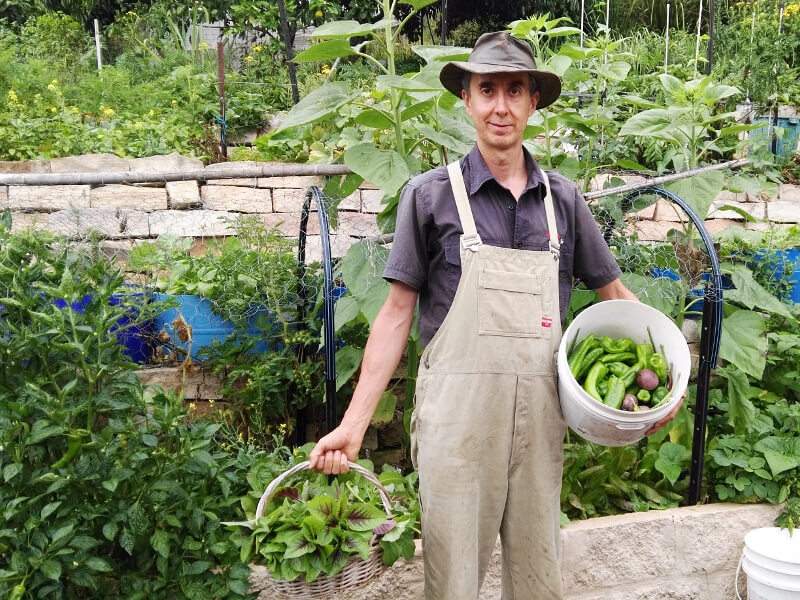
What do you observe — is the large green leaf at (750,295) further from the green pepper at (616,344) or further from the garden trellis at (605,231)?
the green pepper at (616,344)

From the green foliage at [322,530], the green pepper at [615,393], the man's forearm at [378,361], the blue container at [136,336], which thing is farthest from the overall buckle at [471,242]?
the blue container at [136,336]

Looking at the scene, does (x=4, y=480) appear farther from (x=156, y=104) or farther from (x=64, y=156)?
(x=156, y=104)

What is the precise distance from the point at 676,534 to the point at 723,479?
14.3 inches

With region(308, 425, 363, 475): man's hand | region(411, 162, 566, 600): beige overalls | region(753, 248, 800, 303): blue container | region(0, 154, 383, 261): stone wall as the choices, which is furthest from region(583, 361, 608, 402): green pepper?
region(0, 154, 383, 261): stone wall

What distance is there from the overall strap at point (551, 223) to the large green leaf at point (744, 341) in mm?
1417

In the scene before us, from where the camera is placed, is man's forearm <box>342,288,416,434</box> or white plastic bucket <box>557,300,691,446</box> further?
man's forearm <box>342,288,416,434</box>

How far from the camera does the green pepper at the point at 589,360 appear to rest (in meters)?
1.96

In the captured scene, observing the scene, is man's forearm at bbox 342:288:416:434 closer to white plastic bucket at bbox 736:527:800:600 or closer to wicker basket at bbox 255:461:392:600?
wicker basket at bbox 255:461:392:600

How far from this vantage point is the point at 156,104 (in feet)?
20.4

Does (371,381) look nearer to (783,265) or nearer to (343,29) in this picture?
(343,29)

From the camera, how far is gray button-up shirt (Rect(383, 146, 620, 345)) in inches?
79.6

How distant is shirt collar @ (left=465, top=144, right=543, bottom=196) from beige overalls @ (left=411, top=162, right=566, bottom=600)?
0.04 meters

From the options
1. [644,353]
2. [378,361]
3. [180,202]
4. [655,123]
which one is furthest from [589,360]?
[180,202]

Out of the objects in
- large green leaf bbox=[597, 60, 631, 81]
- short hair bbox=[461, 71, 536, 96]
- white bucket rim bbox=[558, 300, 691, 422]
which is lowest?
white bucket rim bbox=[558, 300, 691, 422]
